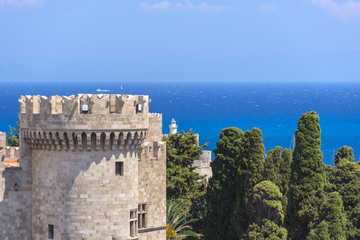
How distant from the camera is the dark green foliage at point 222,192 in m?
43.2

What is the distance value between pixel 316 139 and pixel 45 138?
16.2 meters

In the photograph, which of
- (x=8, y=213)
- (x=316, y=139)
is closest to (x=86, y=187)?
(x=8, y=213)

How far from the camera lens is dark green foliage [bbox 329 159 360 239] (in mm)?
40969

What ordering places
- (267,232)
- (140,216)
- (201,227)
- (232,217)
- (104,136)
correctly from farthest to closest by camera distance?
(201,227)
(232,217)
(267,232)
(140,216)
(104,136)

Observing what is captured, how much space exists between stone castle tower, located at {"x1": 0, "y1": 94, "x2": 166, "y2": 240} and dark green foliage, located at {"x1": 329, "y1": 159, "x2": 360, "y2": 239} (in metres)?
15.6

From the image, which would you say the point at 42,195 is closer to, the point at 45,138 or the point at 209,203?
the point at 45,138

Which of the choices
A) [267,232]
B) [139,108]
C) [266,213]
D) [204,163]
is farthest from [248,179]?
[204,163]

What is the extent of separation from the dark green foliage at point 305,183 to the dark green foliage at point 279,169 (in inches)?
63.3

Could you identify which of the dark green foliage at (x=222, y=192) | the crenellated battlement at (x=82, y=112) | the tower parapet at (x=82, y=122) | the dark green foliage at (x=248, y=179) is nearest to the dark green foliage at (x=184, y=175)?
the dark green foliage at (x=222, y=192)

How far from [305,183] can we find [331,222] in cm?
244

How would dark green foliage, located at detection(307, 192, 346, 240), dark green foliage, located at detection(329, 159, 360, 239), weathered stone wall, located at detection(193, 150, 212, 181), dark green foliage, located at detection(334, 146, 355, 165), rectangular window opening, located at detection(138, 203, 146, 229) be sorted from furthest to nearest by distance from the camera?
weathered stone wall, located at detection(193, 150, 212, 181) → dark green foliage, located at detection(334, 146, 355, 165) → dark green foliage, located at detection(329, 159, 360, 239) → dark green foliage, located at detection(307, 192, 346, 240) → rectangular window opening, located at detection(138, 203, 146, 229)

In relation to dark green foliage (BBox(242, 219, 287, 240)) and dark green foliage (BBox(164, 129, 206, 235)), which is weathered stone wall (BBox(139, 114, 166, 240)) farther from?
dark green foliage (BBox(164, 129, 206, 235))

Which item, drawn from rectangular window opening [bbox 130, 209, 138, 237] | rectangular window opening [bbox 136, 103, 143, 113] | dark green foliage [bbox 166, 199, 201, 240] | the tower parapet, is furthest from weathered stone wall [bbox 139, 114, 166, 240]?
the tower parapet

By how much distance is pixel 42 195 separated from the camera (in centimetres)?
2906
